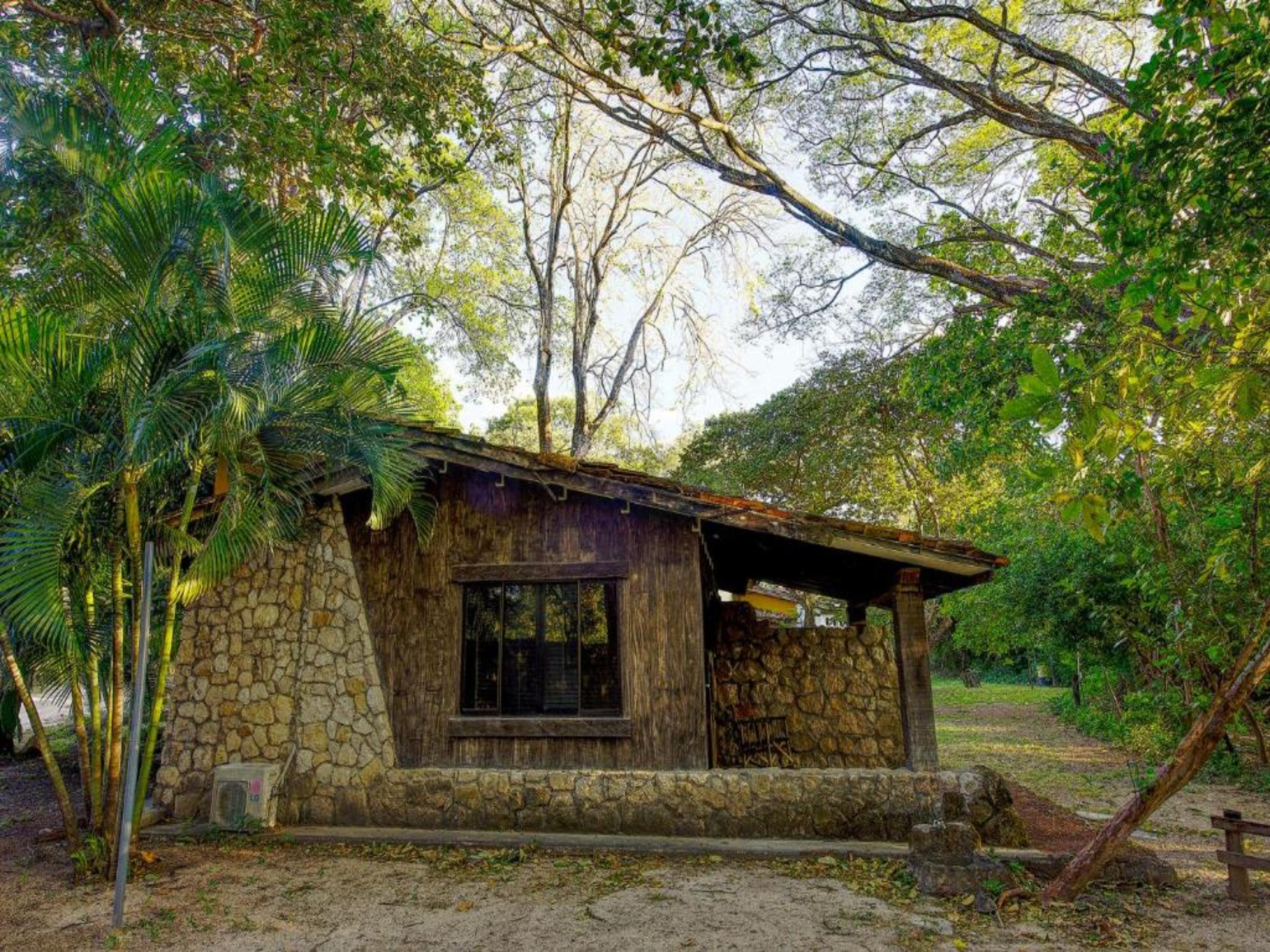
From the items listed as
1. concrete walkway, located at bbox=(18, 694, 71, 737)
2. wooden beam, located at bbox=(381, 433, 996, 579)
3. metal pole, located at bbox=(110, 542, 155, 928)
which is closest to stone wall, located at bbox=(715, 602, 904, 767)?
wooden beam, located at bbox=(381, 433, 996, 579)

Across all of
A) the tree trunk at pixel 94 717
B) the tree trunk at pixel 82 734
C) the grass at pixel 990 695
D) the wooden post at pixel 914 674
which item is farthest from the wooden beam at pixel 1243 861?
the grass at pixel 990 695

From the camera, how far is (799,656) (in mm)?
11227

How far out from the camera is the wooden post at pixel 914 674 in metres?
7.55

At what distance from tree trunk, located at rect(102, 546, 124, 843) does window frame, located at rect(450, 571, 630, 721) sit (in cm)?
290

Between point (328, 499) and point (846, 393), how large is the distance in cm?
934

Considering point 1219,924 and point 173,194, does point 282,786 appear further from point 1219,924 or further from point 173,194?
point 1219,924

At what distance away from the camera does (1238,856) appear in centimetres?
573

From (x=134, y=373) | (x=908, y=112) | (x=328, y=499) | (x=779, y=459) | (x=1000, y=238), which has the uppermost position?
(x=908, y=112)

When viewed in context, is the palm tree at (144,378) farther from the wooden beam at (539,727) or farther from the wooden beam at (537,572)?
the wooden beam at (539,727)

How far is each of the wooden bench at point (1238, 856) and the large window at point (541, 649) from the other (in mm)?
5063

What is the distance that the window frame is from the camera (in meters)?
7.83

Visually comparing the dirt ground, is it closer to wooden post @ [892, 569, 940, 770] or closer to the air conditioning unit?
the air conditioning unit

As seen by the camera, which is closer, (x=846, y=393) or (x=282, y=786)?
(x=282, y=786)

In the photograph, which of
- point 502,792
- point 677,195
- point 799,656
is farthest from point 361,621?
point 677,195
